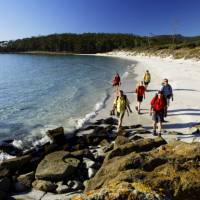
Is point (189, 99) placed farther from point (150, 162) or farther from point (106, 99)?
point (150, 162)

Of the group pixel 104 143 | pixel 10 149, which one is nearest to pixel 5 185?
pixel 10 149

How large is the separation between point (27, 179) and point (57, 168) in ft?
3.12

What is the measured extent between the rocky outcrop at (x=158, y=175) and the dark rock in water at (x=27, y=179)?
355 centimetres

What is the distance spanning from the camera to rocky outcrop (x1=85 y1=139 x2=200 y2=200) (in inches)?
196

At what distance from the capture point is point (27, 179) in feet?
33.0

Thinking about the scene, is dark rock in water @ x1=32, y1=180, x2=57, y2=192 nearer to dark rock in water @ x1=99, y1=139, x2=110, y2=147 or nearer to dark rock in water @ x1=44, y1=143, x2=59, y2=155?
dark rock in water @ x1=44, y1=143, x2=59, y2=155

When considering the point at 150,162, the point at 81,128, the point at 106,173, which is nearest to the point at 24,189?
the point at 106,173

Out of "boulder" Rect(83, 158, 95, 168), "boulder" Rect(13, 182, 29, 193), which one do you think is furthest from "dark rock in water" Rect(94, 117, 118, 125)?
"boulder" Rect(13, 182, 29, 193)

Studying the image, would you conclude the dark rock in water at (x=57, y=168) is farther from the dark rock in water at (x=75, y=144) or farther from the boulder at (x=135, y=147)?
the dark rock in water at (x=75, y=144)

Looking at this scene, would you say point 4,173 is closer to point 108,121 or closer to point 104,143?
point 104,143

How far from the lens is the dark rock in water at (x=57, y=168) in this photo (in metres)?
9.94

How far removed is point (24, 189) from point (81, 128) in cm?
792

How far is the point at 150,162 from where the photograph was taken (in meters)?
6.80

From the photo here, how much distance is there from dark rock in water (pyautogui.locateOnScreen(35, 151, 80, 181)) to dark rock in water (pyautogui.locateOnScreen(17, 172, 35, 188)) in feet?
0.65
